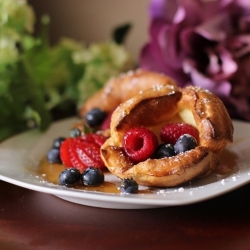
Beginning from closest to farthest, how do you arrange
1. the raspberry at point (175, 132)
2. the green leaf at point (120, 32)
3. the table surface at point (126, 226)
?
the table surface at point (126, 226) → the raspberry at point (175, 132) → the green leaf at point (120, 32)

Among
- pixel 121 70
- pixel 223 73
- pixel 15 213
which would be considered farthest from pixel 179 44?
pixel 15 213

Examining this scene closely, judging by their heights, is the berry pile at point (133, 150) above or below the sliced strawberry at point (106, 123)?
above

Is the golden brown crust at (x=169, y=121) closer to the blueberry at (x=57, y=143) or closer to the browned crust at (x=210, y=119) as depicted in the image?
the browned crust at (x=210, y=119)

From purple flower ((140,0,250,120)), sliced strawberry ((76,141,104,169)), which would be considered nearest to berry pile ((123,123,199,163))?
sliced strawberry ((76,141,104,169))

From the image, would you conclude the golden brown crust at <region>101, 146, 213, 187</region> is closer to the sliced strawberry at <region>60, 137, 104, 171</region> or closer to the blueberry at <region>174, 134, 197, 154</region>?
the blueberry at <region>174, 134, 197, 154</region>

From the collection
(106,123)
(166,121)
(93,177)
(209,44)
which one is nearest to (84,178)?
(93,177)

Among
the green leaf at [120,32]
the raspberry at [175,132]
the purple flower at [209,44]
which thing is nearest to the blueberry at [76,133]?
the raspberry at [175,132]
